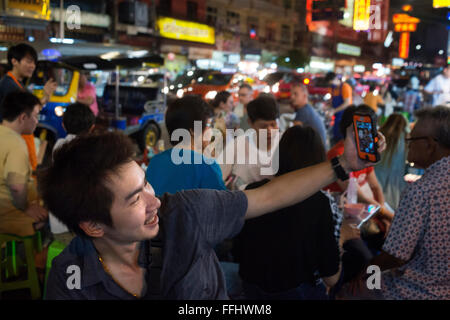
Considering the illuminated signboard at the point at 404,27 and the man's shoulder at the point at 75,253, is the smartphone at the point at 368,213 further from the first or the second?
the illuminated signboard at the point at 404,27

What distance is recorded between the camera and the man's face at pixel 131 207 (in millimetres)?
1429

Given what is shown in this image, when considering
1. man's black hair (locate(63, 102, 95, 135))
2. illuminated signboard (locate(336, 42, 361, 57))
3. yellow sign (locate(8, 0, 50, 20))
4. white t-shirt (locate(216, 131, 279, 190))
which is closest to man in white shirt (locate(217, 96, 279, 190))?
white t-shirt (locate(216, 131, 279, 190))

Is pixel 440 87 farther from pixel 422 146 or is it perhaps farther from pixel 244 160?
pixel 422 146

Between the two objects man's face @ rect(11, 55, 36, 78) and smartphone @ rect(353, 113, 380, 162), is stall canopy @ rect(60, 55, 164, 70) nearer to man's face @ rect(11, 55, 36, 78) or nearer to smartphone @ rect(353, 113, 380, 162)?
man's face @ rect(11, 55, 36, 78)

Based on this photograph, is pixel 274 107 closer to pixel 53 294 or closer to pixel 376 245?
pixel 376 245

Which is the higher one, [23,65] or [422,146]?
[23,65]

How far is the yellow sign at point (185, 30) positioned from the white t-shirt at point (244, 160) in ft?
59.6

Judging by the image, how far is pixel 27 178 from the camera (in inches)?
135

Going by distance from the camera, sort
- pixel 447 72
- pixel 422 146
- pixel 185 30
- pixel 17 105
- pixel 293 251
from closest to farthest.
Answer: pixel 293 251 → pixel 422 146 → pixel 17 105 → pixel 447 72 → pixel 185 30

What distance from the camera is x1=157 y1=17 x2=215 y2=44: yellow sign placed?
2078 cm

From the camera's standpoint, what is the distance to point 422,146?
2.61 m

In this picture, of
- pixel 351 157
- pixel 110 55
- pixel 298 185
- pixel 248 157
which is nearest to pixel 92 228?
pixel 298 185

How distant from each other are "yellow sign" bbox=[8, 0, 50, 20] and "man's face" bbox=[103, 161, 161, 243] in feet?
11.2

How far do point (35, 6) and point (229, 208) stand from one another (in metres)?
4.49
